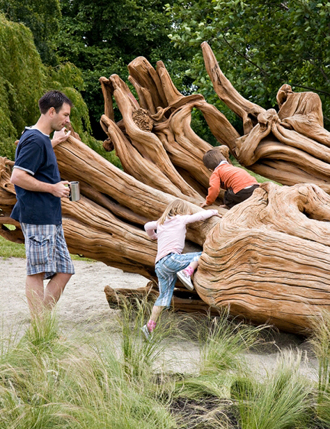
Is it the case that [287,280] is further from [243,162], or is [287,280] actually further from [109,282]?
[109,282]

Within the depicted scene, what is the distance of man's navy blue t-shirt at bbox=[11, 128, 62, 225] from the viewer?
418 cm

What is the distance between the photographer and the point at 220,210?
5840mm

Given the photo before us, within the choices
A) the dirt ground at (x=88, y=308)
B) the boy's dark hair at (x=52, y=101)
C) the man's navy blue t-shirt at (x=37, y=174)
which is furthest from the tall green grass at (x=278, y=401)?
the boy's dark hair at (x=52, y=101)

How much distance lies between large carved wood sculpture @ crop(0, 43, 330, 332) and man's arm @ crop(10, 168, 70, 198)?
1451 millimetres

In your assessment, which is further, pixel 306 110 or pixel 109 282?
pixel 109 282

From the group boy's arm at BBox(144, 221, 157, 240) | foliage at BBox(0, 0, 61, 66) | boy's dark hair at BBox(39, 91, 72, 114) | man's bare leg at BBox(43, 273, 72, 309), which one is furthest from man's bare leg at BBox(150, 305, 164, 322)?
foliage at BBox(0, 0, 61, 66)

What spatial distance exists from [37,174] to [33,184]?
7.5 inches

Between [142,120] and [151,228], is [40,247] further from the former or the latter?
[142,120]

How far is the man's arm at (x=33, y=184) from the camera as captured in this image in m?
4.14

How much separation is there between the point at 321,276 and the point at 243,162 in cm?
282

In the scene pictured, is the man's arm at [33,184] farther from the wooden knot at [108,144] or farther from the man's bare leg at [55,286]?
the wooden knot at [108,144]

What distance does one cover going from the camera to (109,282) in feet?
28.6

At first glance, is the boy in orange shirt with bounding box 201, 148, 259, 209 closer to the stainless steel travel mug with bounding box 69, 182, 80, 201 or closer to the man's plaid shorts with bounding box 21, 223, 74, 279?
the stainless steel travel mug with bounding box 69, 182, 80, 201

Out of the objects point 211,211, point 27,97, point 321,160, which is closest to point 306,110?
point 321,160
